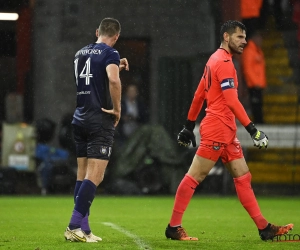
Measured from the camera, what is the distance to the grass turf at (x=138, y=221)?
25.5ft

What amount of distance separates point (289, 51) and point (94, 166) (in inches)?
464

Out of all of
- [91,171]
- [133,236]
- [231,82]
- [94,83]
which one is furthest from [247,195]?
[94,83]

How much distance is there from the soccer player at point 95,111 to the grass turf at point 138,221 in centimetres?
30

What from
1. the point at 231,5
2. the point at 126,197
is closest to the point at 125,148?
the point at 126,197

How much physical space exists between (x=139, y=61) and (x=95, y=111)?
31.5 ft

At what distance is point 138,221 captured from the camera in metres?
10.7

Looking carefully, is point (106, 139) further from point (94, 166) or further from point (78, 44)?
point (78, 44)

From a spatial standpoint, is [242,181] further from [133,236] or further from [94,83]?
[94,83]

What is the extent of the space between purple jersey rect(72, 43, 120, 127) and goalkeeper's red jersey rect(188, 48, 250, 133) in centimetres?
87

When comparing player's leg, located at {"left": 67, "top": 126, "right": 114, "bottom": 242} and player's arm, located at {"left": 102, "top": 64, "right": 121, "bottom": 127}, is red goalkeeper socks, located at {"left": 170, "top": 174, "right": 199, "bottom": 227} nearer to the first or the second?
player's leg, located at {"left": 67, "top": 126, "right": 114, "bottom": 242}

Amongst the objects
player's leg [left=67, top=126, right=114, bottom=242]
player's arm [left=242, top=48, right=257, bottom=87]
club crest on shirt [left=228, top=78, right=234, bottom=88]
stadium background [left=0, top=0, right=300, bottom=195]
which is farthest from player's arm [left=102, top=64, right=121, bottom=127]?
player's arm [left=242, top=48, right=257, bottom=87]

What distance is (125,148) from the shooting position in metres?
16.4

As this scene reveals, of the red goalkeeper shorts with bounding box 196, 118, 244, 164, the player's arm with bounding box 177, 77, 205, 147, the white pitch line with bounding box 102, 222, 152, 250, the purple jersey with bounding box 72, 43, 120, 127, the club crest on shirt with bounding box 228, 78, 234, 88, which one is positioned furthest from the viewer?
the player's arm with bounding box 177, 77, 205, 147

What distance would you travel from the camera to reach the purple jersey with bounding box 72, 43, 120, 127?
7.86 metres
